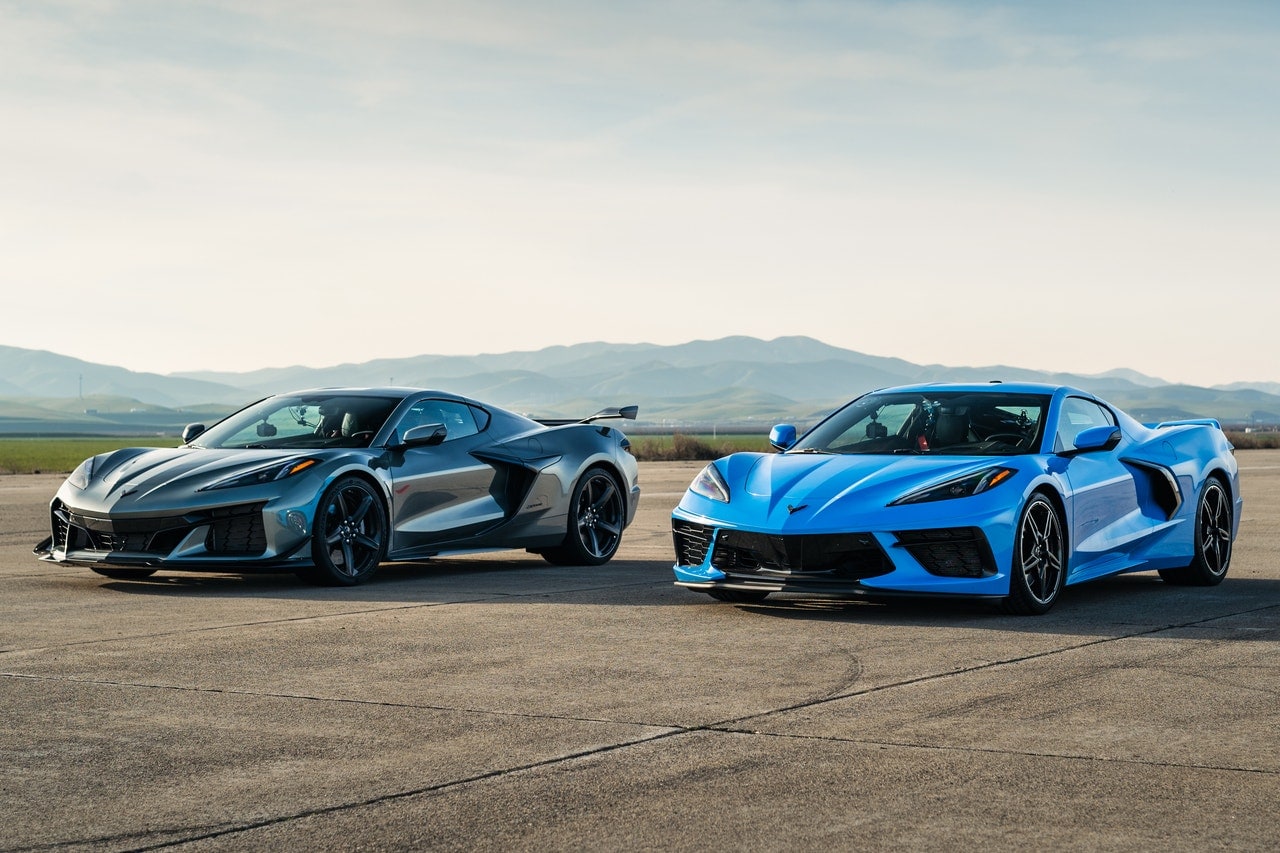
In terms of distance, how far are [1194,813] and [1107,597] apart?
224 inches

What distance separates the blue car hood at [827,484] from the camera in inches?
336

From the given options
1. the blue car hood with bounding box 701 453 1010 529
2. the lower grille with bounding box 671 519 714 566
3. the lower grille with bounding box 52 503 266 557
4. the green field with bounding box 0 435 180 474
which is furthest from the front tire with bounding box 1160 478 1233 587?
the green field with bounding box 0 435 180 474

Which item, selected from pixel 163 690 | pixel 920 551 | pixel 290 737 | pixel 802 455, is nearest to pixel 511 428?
pixel 802 455

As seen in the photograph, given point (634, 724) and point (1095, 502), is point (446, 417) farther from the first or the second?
point (634, 724)

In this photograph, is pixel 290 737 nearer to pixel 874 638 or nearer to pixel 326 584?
pixel 874 638

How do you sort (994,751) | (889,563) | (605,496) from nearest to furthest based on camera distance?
(994,751)
(889,563)
(605,496)

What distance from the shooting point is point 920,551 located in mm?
8422

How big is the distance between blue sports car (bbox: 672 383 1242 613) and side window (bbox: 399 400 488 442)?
2786 millimetres

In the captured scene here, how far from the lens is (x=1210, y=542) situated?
10594 millimetres

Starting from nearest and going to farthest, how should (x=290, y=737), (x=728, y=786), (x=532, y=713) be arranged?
(x=728, y=786)
(x=290, y=737)
(x=532, y=713)

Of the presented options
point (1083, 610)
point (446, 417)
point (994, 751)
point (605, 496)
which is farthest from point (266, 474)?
point (994, 751)

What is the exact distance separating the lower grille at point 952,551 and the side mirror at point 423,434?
151 inches

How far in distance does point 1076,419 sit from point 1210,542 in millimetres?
1580

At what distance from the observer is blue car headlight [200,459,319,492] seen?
10.1m
